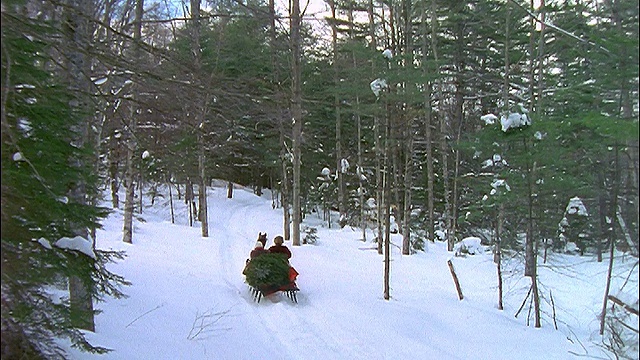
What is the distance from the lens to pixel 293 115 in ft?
28.6

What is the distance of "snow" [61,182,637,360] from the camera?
7141mm

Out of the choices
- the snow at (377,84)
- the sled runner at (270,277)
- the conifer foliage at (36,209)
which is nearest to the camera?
the conifer foliage at (36,209)

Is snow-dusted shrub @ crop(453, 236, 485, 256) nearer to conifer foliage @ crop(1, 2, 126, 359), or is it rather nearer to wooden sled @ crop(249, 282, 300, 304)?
wooden sled @ crop(249, 282, 300, 304)

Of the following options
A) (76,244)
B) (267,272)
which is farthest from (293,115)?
(76,244)

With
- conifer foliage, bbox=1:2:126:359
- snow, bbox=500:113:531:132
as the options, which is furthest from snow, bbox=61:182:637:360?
snow, bbox=500:113:531:132

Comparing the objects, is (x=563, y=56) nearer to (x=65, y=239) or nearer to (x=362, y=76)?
(x=362, y=76)

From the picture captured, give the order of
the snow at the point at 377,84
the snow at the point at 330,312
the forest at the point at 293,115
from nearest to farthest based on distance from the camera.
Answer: the forest at the point at 293,115 → the snow at the point at 330,312 → the snow at the point at 377,84

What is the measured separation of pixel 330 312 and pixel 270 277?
1298 mm

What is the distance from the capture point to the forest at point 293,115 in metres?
4.01

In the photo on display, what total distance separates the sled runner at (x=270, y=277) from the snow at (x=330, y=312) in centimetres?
21

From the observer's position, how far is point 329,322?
8.61 m

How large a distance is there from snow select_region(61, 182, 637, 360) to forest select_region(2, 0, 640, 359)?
898 millimetres

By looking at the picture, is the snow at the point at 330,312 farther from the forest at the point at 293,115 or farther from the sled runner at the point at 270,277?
the forest at the point at 293,115

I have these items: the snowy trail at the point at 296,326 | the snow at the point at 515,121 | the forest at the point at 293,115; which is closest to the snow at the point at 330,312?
the snowy trail at the point at 296,326
